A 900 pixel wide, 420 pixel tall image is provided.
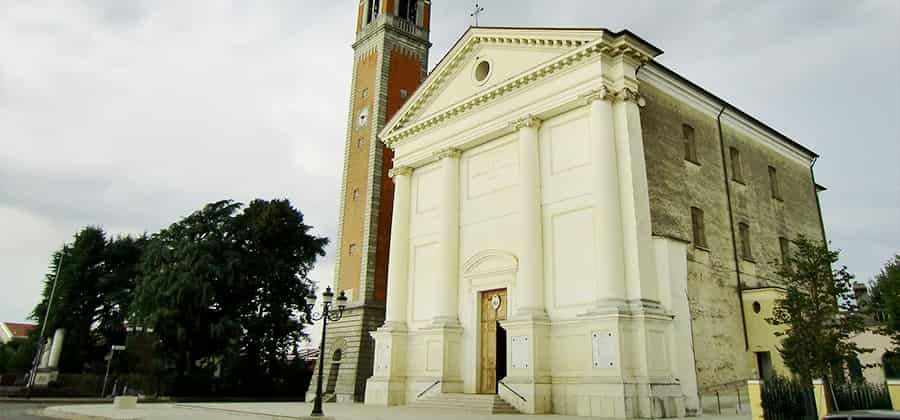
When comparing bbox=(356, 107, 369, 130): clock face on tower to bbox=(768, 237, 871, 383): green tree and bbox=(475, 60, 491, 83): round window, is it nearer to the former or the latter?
bbox=(475, 60, 491, 83): round window

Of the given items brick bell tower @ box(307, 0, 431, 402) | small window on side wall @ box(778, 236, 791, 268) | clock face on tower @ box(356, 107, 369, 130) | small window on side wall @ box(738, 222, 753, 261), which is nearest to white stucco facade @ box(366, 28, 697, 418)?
small window on side wall @ box(738, 222, 753, 261)

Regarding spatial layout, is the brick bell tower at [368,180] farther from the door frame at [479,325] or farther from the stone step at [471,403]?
the door frame at [479,325]

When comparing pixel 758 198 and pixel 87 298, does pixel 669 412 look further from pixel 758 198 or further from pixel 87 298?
pixel 87 298

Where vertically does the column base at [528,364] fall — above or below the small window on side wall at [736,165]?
below

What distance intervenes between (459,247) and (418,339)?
12.3 ft

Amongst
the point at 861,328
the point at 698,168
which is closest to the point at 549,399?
the point at 861,328

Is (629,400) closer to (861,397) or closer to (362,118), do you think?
(861,397)

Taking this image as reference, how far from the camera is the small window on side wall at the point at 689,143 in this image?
808 inches

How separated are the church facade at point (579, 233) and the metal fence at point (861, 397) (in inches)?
145

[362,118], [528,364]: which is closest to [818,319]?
[528,364]

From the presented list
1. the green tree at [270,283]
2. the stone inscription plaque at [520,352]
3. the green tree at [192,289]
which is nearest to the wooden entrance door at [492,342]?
the stone inscription plaque at [520,352]

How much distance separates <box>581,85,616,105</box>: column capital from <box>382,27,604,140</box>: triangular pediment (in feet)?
5.31

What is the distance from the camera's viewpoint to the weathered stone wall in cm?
1816

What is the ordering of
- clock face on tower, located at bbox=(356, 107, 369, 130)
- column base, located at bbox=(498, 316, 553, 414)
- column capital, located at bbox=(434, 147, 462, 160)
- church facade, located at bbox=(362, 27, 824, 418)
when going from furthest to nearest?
clock face on tower, located at bbox=(356, 107, 369, 130), column capital, located at bbox=(434, 147, 462, 160), column base, located at bbox=(498, 316, 553, 414), church facade, located at bbox=(362, 27, 824, 418)
